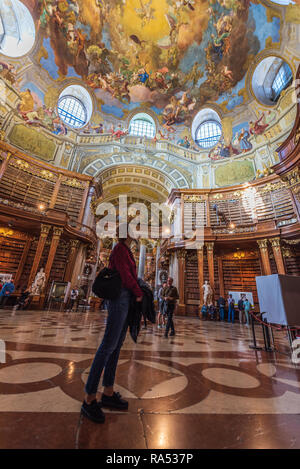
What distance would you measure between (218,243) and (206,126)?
11860 millimetres

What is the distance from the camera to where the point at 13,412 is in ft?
3.03

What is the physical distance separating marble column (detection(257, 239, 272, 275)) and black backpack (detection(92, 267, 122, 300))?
1058cm

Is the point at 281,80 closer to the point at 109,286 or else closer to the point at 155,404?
the point at 109,286

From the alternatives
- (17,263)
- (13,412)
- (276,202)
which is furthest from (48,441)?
(276,202)

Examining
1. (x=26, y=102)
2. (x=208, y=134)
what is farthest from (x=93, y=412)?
(x=208, y=134)

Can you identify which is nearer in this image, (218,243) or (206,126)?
(218,243)

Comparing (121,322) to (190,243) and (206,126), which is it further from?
(206,126)

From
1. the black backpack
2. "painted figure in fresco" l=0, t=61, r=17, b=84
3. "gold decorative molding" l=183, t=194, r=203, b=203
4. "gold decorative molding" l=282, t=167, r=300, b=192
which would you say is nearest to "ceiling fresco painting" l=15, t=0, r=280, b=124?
"painted figure in fresco" l=0, t=61, r=17, b=84

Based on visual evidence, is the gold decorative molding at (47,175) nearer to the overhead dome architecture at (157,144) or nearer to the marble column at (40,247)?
the overhead dome architecture at (157,144)

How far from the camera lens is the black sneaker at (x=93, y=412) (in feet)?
3.05

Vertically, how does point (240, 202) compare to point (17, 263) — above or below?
above

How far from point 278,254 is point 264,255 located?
629 mm

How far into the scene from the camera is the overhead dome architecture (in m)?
9.79

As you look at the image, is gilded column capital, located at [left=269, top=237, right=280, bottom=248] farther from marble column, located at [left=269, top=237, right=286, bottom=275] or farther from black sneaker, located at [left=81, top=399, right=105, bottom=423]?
black sneaker, located at [left=81, top=399, right=105, bottom=423]
